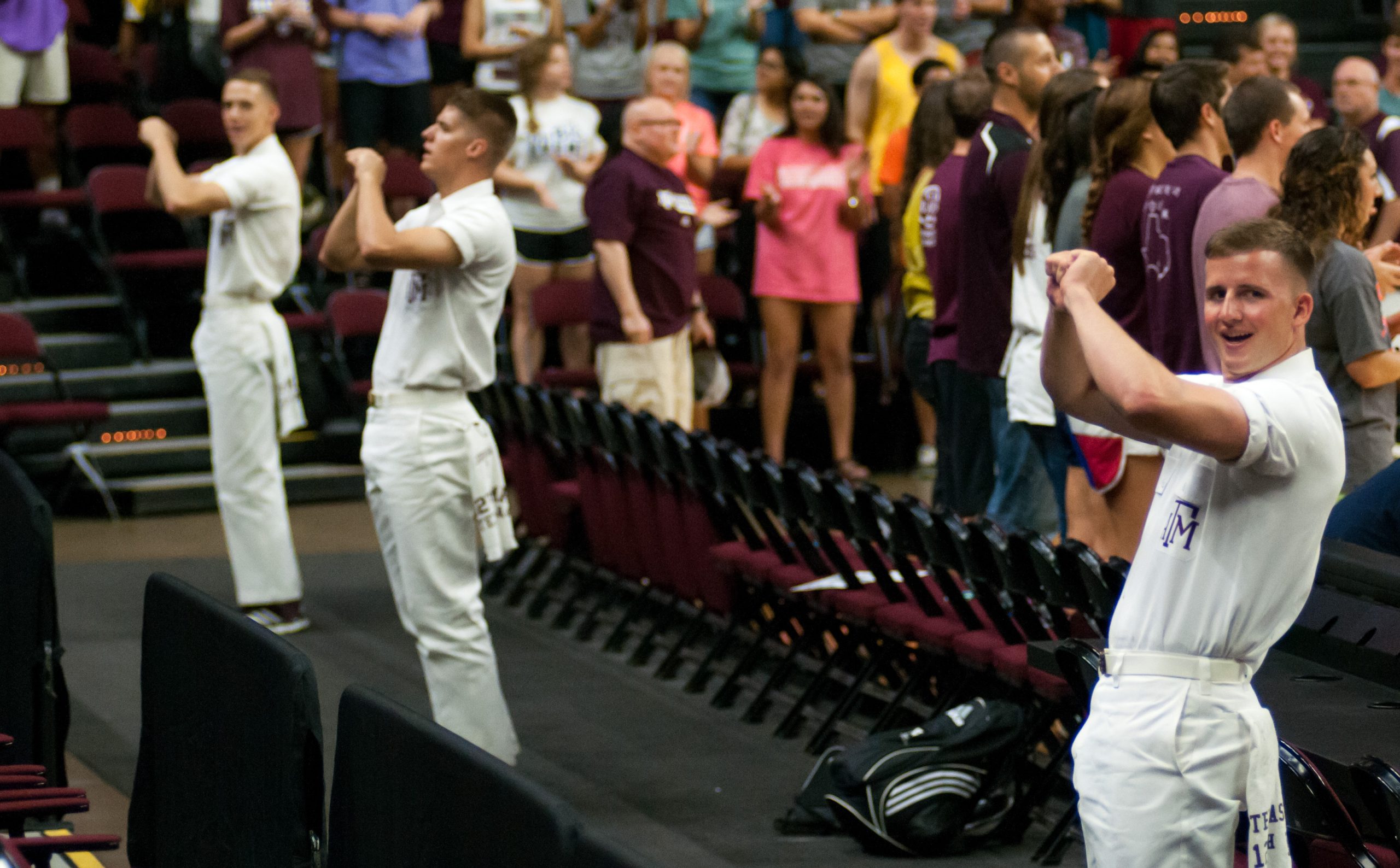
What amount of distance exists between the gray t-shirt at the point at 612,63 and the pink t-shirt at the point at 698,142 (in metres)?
0.59

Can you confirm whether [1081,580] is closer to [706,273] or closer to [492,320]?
[492,320]

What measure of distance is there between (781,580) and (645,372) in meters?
2.28

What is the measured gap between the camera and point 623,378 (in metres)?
7.86

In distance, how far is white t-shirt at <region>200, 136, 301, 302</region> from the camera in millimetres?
6754

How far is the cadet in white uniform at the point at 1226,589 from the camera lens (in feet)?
9.29

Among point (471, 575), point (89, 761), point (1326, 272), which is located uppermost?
point (1326, 272)

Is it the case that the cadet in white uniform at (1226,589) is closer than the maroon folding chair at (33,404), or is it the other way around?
the cadet in white uniform at (1226,589)

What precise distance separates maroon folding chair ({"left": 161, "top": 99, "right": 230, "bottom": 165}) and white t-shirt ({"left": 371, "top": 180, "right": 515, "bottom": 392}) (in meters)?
6.00

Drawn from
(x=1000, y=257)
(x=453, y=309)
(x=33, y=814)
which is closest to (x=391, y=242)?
(x=453, y=309)

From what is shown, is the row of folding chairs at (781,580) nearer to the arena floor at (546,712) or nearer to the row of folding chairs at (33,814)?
the arena floor at (546,712)

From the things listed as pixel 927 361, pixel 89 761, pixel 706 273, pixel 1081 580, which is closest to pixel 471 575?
pixel 89 761

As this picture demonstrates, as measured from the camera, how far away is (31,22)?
9859 millimetres

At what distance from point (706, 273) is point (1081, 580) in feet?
18.5

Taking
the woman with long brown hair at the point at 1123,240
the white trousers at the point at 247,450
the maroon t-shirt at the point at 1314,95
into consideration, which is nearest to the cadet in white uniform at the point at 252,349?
the white trousers at the point at 247,450
